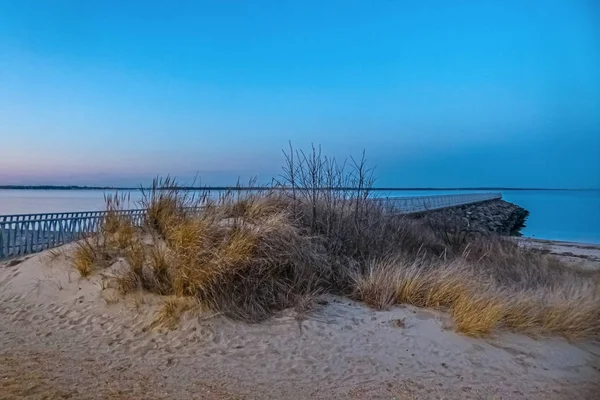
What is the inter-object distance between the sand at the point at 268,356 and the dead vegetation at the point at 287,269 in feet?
1.03

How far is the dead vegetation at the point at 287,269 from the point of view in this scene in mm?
6668

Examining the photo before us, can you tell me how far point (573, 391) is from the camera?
5031 mm

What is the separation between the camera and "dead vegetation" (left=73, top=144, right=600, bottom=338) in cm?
667

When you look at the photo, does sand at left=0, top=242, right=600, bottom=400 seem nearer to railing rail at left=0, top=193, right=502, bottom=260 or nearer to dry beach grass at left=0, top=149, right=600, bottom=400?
dry beach grass at left=0, top=149, right=600, bottom=400

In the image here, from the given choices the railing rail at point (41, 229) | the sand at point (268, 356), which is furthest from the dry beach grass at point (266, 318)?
the railing rail at point (41, 229)

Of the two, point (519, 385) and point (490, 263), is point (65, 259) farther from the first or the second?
point (490, 263)

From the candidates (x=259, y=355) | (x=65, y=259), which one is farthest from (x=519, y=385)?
(x=65, y=259)

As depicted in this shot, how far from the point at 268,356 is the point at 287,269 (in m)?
2.13

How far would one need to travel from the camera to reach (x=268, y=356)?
215 inches

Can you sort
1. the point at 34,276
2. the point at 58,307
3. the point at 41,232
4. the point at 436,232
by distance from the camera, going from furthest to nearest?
the point at 436,232 → the point at 41,232 → the point at 34,276 → the point at 58,307

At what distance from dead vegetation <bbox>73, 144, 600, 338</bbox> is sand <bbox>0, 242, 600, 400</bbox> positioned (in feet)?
1.03

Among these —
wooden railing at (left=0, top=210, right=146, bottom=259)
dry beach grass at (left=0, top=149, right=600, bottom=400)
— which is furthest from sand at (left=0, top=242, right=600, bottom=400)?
wooden railing at (left=0, top=210, right=146, bottom=259)

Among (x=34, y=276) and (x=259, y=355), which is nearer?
(x=259, y=355)

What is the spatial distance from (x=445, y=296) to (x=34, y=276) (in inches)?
282
